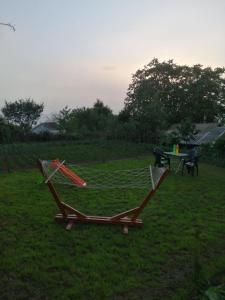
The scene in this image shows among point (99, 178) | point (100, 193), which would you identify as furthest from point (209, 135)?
point (100, 193)

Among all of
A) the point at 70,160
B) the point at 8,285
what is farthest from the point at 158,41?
the point at 8,285

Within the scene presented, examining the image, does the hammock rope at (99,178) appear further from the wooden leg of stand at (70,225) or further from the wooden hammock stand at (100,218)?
the wooden leg of stand at (70,225)

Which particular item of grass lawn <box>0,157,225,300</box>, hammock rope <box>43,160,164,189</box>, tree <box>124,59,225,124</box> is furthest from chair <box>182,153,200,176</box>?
tree <box>124,59,225,124</box>

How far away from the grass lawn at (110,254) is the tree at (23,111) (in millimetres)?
29609

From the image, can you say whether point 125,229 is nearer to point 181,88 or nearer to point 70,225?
point 70,225

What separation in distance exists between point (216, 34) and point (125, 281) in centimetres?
996

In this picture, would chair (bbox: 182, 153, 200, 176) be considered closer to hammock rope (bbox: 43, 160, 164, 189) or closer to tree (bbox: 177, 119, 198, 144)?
hammock rope (bbox: 43, 160, 164, 189)

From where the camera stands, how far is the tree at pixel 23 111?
110 ft

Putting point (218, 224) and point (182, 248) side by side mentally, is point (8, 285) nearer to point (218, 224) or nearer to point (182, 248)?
point (182, 248)

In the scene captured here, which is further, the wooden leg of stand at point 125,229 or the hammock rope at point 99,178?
the hammock rope at point 99,178

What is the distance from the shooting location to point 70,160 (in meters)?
13.3

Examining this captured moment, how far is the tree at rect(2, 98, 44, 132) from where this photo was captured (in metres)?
33.5

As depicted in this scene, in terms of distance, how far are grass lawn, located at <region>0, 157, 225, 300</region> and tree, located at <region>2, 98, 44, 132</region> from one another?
1166 inches

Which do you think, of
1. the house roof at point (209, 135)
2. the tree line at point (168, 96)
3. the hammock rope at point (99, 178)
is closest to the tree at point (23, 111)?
the tree line at point (168, 96)
